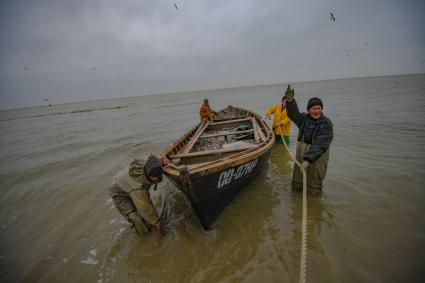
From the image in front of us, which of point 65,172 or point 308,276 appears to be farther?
point 65,172

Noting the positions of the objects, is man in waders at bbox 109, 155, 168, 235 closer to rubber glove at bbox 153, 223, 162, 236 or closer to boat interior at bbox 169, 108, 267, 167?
rubber glove at bbox 153, 223, 162, 236

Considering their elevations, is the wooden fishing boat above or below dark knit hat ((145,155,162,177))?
below

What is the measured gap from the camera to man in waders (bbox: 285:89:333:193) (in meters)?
3.24

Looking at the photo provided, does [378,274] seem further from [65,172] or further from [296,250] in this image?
[65,172]

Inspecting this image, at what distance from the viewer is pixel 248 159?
3.61m

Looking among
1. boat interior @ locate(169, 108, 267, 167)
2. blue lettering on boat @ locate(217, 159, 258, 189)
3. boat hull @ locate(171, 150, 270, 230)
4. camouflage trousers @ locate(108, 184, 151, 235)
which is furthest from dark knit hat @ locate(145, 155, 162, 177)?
blue lettering on boat @ locate(217, 159, 258, 189)

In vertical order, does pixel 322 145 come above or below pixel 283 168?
above

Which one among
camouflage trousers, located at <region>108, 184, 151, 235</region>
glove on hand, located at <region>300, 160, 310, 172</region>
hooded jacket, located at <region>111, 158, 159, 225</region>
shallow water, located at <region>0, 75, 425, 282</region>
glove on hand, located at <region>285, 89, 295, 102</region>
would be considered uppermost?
glove on hand, located at <region>285, 89, 295, 102</region>

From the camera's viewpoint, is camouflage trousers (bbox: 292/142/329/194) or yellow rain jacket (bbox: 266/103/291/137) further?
yellow rain jacket (bbox: 266/103/291/137)

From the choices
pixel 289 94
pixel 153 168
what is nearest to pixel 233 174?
pixel 153 168

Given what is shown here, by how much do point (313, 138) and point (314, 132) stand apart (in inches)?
4.5

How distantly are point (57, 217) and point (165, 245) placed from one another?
126 inches

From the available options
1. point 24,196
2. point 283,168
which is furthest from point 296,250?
point 24,196

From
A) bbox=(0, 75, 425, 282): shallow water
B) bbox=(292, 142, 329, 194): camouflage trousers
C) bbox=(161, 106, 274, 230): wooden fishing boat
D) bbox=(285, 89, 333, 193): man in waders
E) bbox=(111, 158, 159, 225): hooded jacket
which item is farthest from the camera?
bbox=(292, 142, 329, 194): camouflage trousers
